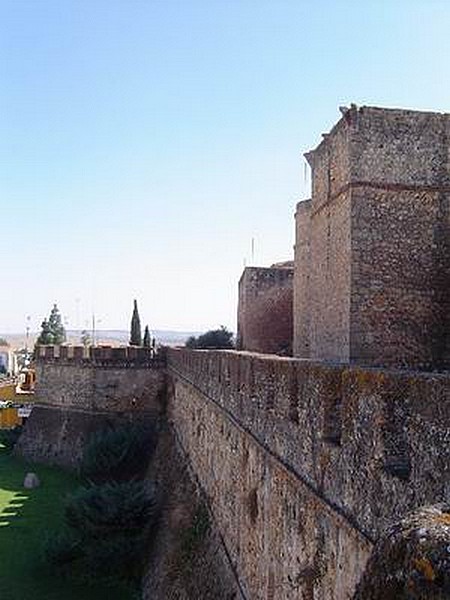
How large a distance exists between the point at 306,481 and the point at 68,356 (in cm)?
2170

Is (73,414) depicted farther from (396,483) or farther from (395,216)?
(396,483)

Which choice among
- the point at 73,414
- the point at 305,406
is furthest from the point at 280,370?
the point at 73,414

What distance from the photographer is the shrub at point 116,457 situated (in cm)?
2016

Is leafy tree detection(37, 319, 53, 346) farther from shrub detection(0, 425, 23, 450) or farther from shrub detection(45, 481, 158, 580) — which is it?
shrub detection(45, 481, 158, 580)

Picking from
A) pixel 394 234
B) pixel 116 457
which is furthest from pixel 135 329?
→ pixel 394 234

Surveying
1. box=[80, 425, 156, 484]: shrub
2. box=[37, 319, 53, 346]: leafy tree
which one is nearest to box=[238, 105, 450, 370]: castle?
box=[80, 425, 156, 484]: shrub

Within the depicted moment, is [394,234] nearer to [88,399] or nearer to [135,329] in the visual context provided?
[88,399]

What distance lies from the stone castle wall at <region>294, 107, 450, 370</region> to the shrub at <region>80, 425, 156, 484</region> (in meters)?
10.6

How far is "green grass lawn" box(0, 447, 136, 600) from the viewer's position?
13.6 metres

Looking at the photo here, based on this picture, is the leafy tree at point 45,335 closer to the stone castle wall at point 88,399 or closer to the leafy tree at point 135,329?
the leafy tree at point 135,329

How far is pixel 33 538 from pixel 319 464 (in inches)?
500

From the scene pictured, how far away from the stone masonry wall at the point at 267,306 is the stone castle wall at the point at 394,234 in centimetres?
1328

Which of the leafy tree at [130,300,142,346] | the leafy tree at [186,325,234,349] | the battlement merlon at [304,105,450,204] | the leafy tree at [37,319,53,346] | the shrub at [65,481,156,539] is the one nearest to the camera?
the battlement merlon at [304,105,450,204]

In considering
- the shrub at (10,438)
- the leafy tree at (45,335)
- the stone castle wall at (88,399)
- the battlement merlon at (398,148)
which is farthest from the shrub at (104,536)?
the leafy tree at (45,335)
